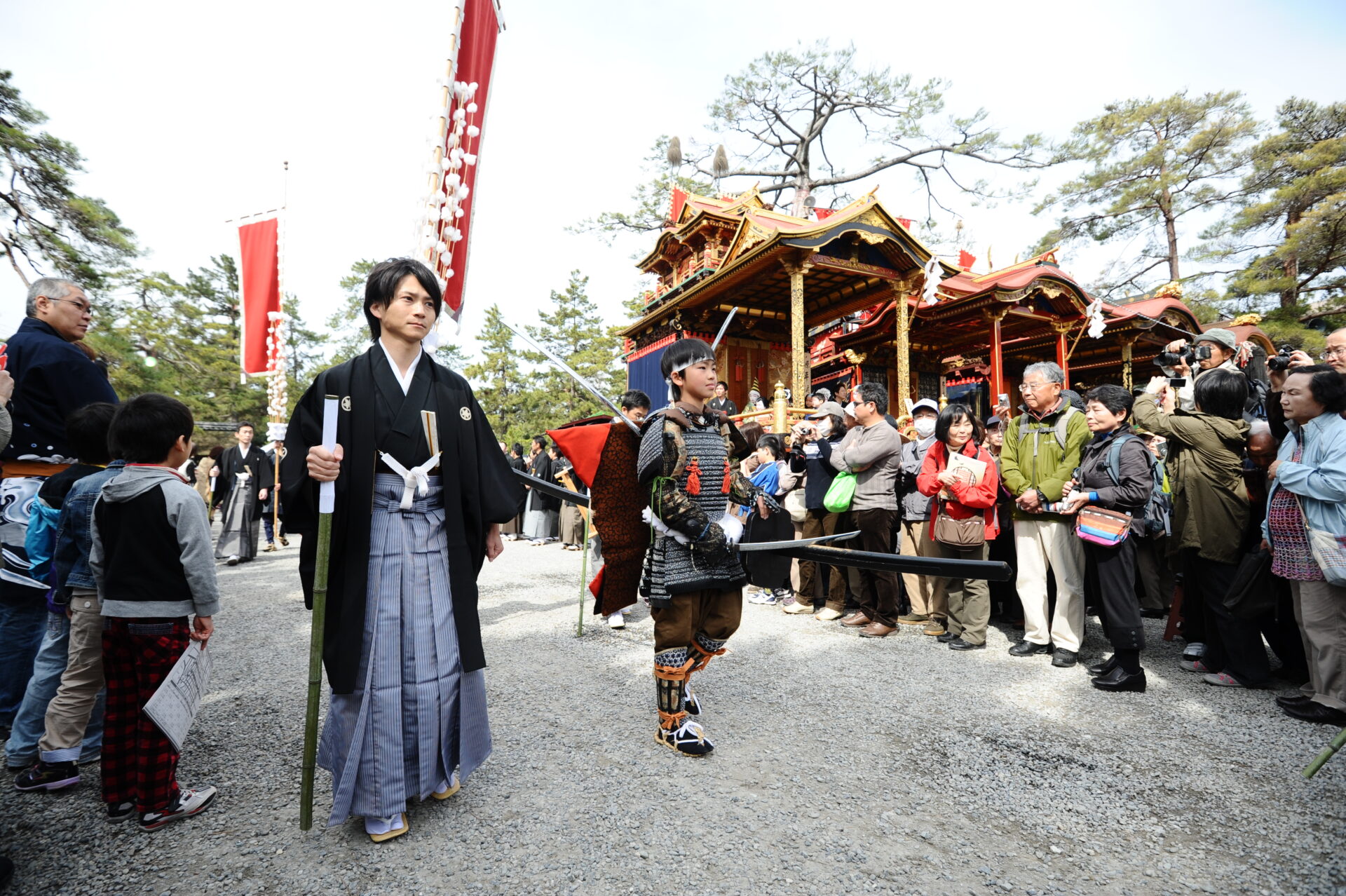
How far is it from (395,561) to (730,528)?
136cm

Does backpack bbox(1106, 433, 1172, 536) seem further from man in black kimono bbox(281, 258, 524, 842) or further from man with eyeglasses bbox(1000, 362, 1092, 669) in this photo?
man in black kimono bbox(281, 258, 524, 842)

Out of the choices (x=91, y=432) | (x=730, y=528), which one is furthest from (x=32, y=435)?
(x=730, y=528)

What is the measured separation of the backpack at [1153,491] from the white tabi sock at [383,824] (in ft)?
13.0

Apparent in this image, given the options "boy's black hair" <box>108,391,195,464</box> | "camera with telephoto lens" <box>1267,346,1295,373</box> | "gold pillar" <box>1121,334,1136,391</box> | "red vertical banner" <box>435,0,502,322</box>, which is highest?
"gold pillar" <box>1121,334,1136,391</box>

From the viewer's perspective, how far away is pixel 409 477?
208cm

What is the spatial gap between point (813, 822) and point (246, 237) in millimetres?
10565

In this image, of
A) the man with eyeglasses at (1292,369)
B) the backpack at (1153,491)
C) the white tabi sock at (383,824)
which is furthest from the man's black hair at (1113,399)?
the white tabi sock at (383,824)

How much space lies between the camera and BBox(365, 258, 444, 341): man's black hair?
220 cm

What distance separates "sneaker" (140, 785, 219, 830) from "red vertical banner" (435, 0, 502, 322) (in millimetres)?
2134

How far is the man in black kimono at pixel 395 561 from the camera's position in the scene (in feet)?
6.69

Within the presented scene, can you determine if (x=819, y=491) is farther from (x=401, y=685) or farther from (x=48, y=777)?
(x=48, y=777)

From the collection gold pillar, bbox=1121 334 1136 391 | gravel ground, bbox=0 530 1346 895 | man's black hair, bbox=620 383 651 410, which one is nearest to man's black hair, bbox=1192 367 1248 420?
gravel ground, bbox=0 530 1346 895

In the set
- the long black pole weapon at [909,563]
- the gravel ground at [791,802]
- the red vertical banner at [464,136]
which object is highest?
the red vertical banner at [464,136]

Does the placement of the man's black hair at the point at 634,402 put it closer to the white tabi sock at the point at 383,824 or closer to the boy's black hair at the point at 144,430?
the boy's black hair at the point at 144,430
